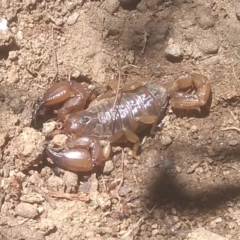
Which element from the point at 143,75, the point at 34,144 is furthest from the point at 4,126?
the point at 143,75

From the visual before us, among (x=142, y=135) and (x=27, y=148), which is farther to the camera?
(x=142, y=135)

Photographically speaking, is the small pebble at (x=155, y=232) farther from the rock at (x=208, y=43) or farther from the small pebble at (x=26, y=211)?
the rock at (x=208, y=43)

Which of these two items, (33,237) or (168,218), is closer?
(33,237)

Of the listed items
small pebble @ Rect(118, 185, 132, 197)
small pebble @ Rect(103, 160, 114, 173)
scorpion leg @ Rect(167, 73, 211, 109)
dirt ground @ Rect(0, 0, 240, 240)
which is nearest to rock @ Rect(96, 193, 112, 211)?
dirt ground @ Rect(0, 0, 240, 240)

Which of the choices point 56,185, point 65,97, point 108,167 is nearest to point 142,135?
point 108,167

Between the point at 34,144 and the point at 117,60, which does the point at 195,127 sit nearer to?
the point at 117,60

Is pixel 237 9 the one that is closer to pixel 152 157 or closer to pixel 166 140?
pixel 166 140

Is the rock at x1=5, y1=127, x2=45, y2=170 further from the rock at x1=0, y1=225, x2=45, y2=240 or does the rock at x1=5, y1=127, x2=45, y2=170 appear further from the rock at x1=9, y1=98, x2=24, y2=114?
the rock at x1=0, y1=225, x2=45, y2=240
